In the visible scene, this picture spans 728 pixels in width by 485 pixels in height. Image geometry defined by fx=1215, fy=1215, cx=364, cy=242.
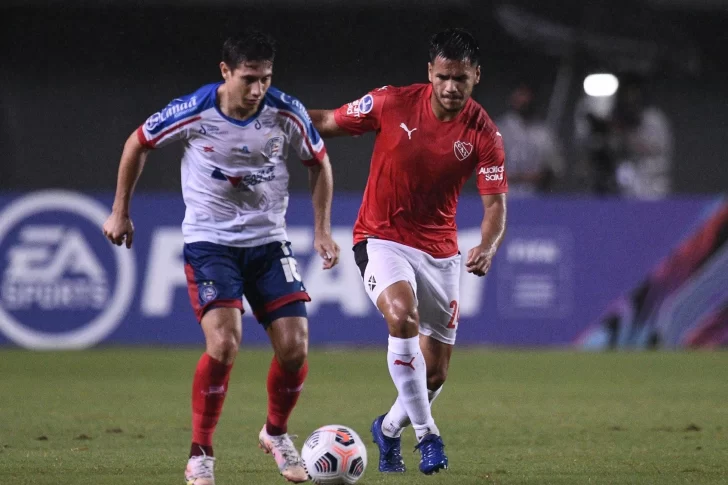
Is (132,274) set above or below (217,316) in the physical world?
above

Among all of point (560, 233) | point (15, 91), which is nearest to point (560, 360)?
point (560, 233)

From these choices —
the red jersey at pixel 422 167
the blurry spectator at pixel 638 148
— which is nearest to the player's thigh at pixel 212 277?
the red jersey at pixel 422 167

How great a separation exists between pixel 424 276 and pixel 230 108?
1523mm

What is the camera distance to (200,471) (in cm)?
584

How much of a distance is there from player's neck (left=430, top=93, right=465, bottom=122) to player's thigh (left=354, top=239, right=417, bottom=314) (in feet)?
2.59

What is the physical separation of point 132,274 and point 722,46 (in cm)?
1157

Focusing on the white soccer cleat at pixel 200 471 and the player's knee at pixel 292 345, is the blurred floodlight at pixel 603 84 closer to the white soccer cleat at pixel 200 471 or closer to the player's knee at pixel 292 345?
the player's knee at pixel 292 345

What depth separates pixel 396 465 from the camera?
677cm

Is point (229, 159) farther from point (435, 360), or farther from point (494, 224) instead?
point (435, 360)

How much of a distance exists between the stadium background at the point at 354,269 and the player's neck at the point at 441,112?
198 cm

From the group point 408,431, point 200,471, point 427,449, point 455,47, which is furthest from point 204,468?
point 408,431

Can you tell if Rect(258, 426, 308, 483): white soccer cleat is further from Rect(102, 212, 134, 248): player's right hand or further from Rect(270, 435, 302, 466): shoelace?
Rect(102, 212, 134, 248): player's right hand

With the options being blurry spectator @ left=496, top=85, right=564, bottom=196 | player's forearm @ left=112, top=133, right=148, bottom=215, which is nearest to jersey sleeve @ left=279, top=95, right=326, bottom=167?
player's forearm @ left=112, top=133, right=148, bottom=215

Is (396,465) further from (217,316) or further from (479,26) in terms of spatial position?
(479,26)
